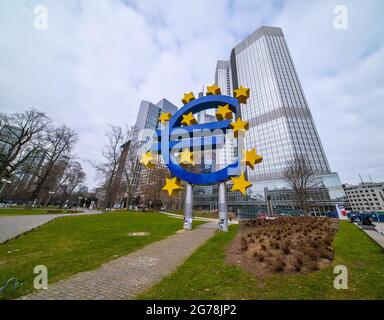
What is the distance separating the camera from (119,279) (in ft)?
15.0

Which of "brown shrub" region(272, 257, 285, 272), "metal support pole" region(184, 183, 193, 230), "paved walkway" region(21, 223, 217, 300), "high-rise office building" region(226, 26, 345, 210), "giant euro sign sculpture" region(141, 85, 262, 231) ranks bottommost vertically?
"paved walkway" region(21, 223, 217, 300)

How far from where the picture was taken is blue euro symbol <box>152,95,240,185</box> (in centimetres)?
1328

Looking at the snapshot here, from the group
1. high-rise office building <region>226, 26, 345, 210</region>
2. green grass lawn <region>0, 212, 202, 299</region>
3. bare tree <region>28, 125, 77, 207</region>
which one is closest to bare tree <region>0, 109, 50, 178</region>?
bare tree <region>28, 125, 77, 207</region>

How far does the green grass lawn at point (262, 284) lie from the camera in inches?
148

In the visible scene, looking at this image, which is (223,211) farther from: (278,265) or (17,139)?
(17,139)

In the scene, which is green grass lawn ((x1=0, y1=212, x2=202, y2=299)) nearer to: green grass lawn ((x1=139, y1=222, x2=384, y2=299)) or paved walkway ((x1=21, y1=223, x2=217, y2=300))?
paved walkway ((x1=21, y1=223, x2=217, y2=300))

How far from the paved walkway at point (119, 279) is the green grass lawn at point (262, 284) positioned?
1.41 feet

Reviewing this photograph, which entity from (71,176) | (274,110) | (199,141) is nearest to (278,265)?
(199,141)

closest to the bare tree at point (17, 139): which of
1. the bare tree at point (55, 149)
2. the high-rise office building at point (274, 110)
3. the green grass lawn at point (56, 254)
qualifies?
the bare tree at point (55, 149)

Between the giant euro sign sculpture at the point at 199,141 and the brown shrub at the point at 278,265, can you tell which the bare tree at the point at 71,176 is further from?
the brown shrub at the point at 278,265

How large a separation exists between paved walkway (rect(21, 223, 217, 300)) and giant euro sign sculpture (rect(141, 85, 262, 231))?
21.8 ft
